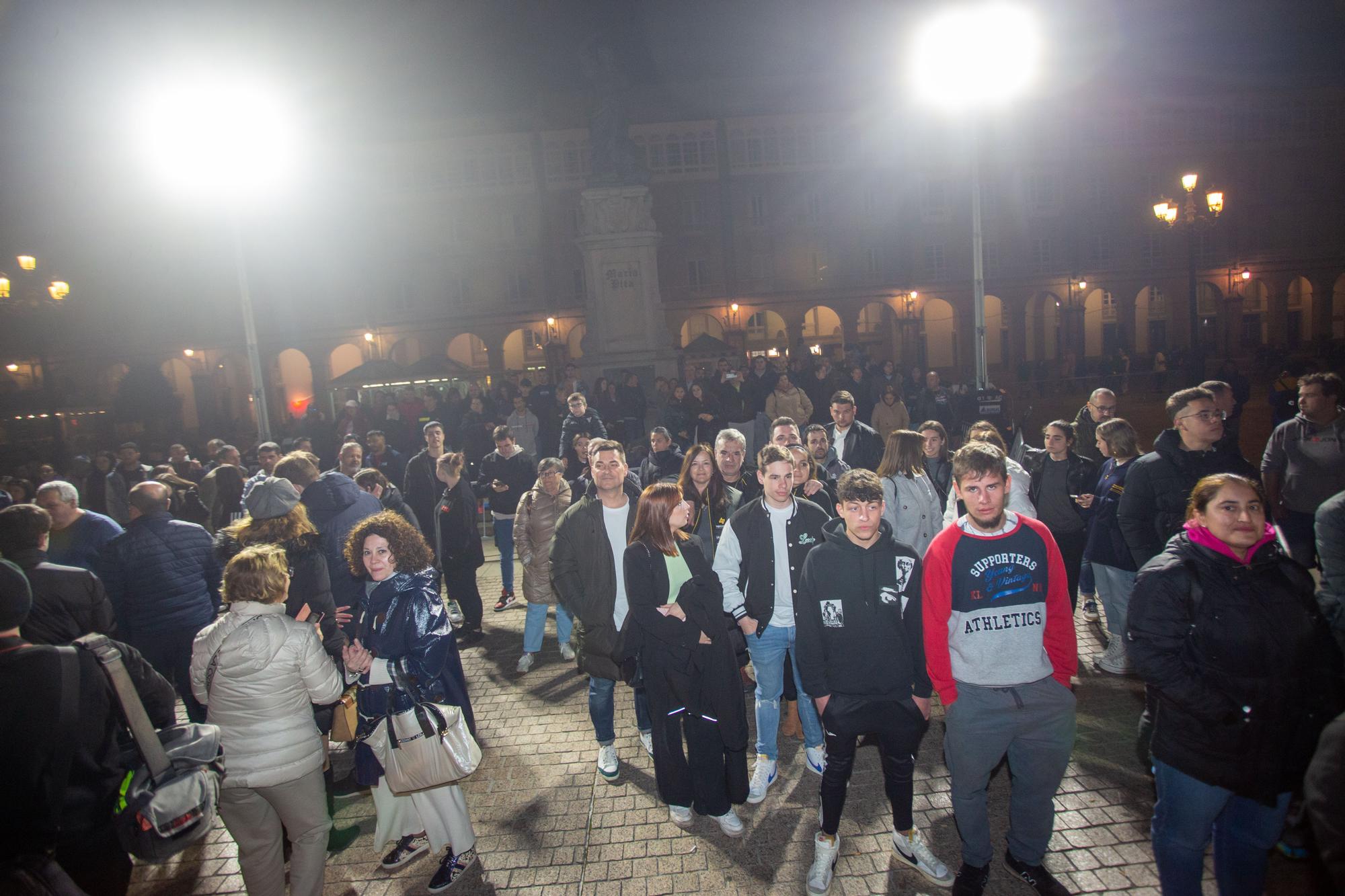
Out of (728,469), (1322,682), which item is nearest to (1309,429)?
(1322,682)

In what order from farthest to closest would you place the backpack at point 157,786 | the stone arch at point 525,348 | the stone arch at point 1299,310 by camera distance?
the stone arch at point 1299,310 → the stone arch at point 525,348 → the backpack at point 157,786

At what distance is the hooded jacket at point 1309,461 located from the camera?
215 inches

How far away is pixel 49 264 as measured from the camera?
125 ft

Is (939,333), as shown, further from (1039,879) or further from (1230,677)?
(1230,677)

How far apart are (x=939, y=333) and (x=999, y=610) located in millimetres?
43399

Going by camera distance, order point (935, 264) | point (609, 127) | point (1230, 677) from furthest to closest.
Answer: point (935, 264)
point (609, 127)
point (1230, 677)

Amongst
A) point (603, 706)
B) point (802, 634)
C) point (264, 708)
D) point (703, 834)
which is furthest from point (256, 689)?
point (802, 634)

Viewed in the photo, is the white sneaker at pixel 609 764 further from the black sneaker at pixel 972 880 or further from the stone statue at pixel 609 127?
the stone statue at pixel 609 127

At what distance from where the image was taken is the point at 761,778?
14.9 feet

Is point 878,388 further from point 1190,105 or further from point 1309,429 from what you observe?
point 1190,105

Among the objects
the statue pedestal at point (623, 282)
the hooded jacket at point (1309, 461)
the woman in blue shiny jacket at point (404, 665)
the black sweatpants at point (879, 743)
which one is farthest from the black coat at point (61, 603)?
the statue pedestal at point (623, 282)

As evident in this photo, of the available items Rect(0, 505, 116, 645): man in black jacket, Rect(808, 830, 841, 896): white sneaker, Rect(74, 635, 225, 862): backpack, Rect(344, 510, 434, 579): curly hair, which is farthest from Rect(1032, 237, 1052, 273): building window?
Rect(74, 635, 225, 862): backpack

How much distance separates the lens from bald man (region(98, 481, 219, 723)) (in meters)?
4.86

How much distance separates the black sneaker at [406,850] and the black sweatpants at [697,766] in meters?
1.39
